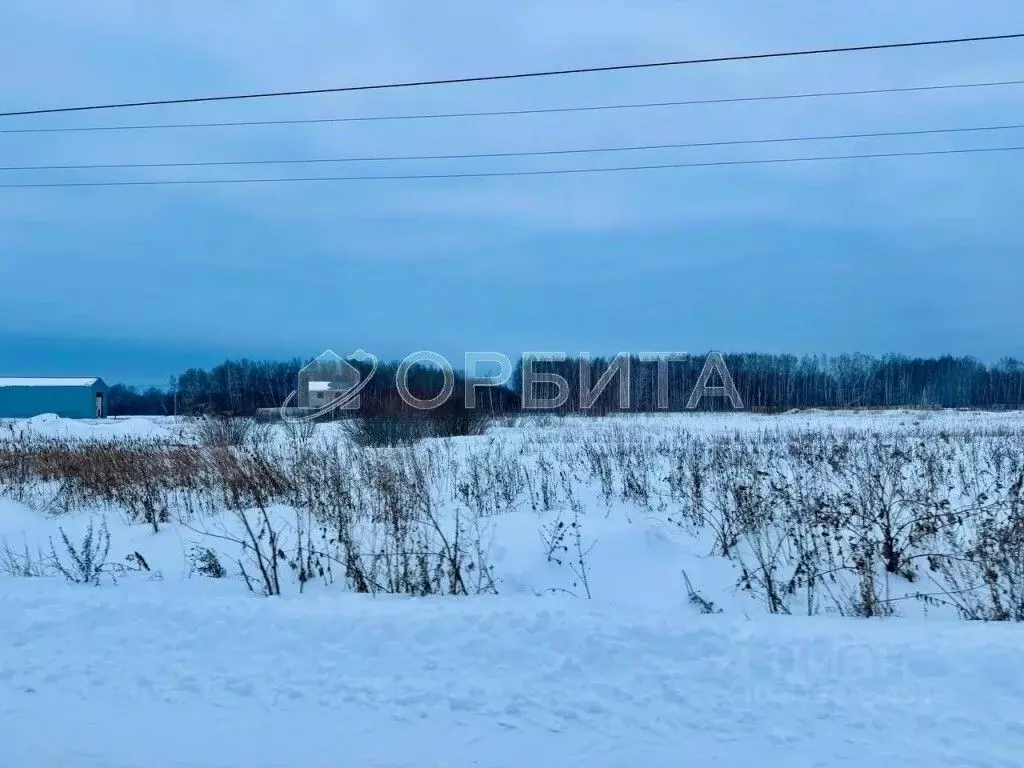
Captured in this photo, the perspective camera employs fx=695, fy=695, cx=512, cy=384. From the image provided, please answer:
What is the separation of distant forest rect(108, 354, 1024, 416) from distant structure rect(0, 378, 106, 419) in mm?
6322

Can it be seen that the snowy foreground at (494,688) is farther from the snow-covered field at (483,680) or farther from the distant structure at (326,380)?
the distant structure at (326,380)

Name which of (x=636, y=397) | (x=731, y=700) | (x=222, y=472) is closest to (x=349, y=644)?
(x=731, y=700)

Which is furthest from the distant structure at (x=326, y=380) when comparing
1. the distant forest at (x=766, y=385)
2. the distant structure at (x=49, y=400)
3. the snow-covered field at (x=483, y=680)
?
the snow-covered field at (x=483, y=680)

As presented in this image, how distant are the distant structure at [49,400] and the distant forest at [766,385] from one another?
632 cm

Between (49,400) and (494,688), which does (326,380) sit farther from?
(494,688)

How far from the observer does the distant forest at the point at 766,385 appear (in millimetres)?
58188

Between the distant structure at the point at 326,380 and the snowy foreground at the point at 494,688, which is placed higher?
the distant structure at the point at 326,380

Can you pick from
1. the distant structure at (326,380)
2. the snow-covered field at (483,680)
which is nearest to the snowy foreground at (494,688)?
the snow-covered field at (483,680)

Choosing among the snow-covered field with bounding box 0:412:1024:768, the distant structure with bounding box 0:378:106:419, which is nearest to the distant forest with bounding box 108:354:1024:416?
the distant structure with bounding box 0:378:106:419

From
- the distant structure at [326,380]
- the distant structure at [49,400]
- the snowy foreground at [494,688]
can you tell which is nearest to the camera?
the snowy foreground at [494,688]

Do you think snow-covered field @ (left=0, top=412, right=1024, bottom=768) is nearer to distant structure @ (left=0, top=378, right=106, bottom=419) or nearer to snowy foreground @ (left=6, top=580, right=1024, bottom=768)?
snowy foreground @ (left=6, top=580, right=1024, bottom=768)

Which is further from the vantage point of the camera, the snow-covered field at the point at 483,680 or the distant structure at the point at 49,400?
the distant structure at the point at 49,400

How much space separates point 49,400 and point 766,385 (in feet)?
202

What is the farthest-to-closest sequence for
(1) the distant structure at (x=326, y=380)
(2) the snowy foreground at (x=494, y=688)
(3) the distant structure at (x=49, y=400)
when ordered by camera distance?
(3) the distant structure at (x=49, y=400)
(1) the distant structure at (x=326, y=380)
(2) the snowy foreground at (x=494, y=688)
